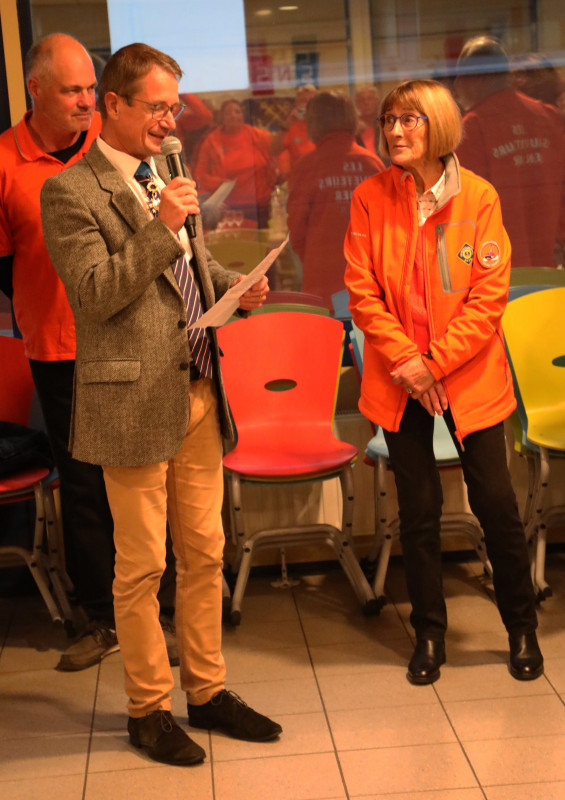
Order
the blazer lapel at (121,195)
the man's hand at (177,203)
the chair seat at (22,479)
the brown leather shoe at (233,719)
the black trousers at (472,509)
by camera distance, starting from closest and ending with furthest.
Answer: the man's hand at (177,203)
the blazer lapel at (121,195)
the brown leather shoe at (233,719)
the black trousers at (472,509)
the chair seat at (22,479)

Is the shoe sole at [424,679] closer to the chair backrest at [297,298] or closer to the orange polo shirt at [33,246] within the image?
the orange polo shirt at [33,246]

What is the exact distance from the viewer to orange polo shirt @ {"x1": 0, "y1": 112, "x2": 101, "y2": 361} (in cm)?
321

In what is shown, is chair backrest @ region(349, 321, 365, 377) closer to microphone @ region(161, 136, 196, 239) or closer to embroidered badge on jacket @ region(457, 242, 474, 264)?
embroidered badge on jacket @ region(457, 242, 474, 264)

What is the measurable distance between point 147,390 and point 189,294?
0.26m

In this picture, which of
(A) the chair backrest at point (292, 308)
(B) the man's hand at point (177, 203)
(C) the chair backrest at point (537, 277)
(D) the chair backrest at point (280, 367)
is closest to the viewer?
(B) the man's hand at point (177, 203)

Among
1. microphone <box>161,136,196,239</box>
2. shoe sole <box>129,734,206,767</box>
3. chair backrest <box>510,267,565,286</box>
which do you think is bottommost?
shoe sole <box>129,734,206,767</box>

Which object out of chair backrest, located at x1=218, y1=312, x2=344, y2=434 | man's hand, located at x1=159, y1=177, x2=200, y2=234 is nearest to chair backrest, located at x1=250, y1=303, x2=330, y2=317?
chair backrest, located at x1=218, y1=312, x2=344, y2=434

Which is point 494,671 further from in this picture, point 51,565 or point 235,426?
point 51,565

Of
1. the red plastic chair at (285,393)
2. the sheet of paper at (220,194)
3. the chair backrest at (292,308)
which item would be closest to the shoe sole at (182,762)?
the red plastic chair at (285,393)

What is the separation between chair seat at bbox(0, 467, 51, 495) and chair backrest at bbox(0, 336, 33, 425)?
1.10ft

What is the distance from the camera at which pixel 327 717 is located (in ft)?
9.33

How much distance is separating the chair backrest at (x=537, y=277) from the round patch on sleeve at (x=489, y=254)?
1.45m

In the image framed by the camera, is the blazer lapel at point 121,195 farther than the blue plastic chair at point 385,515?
No

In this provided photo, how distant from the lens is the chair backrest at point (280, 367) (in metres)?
3.91
